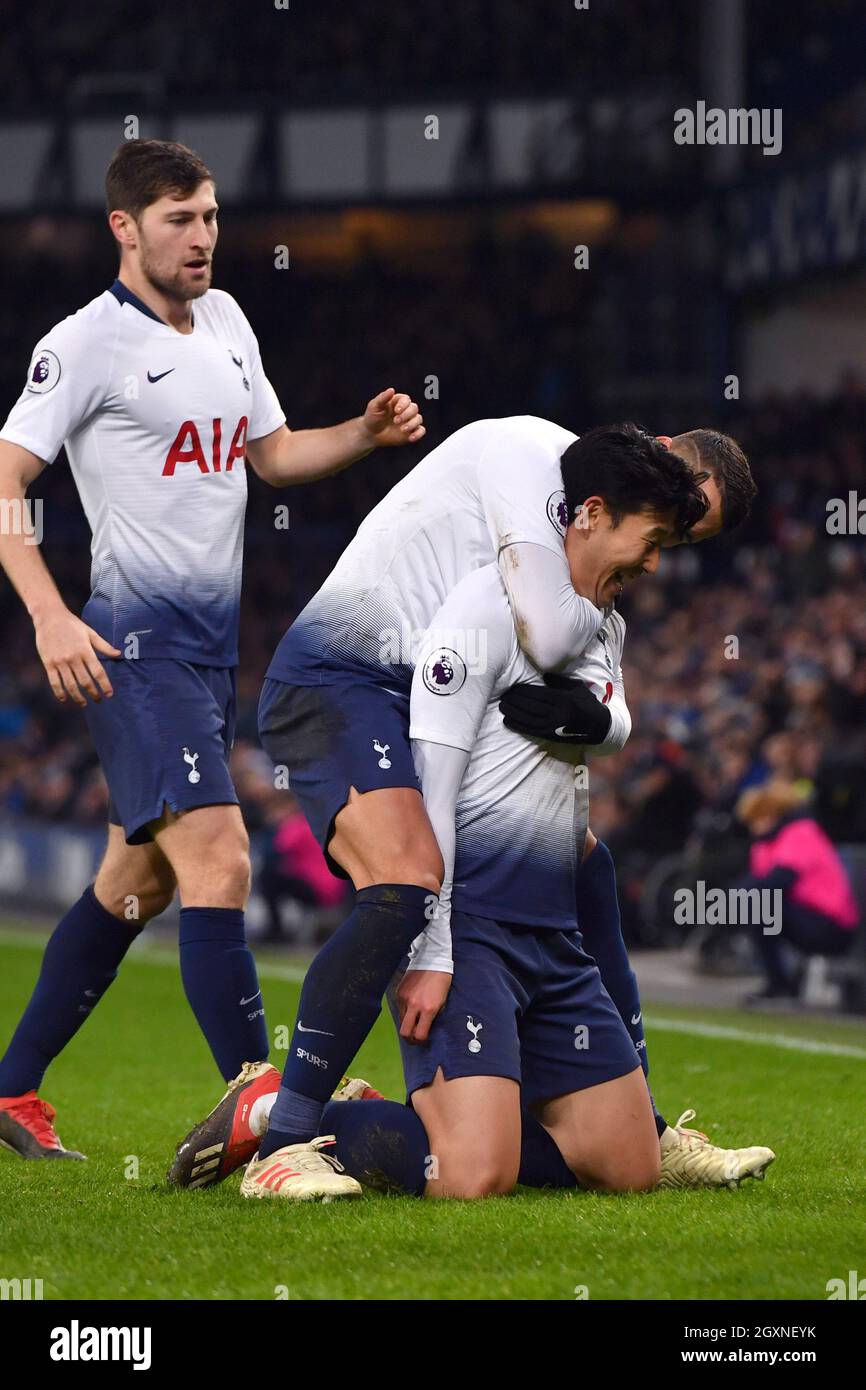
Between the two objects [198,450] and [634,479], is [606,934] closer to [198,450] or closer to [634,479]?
[634,479]

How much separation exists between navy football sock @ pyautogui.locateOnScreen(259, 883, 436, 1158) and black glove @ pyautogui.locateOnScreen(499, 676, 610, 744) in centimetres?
46

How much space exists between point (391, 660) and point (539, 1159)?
1.20 meters

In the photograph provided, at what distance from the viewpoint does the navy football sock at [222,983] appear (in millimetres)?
4742

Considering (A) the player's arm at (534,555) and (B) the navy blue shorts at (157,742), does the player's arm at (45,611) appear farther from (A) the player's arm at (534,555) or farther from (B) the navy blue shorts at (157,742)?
(A) the player's arm at (534,555)

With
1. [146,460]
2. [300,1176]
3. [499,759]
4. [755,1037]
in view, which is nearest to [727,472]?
[499,759]

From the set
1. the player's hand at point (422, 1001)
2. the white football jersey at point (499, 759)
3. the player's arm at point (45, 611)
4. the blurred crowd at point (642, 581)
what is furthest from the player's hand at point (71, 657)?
the blurred crowd at point (642, 581)

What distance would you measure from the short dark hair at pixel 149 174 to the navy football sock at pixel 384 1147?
2.25m

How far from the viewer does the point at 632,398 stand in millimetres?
26328

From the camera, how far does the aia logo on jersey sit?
5004mm

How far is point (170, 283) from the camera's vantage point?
5016 mm

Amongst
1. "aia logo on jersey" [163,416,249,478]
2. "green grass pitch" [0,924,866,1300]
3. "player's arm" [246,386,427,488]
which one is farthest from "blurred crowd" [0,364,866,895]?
"aia logo on jersey" [163,416,249,478]

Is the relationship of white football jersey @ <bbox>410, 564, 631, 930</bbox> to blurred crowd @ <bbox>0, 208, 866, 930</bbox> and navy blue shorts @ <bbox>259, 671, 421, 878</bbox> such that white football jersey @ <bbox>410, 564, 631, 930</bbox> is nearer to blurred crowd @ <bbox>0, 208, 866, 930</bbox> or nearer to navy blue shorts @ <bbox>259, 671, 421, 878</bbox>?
navy blue shorts @ <bbox>259, 671, 421, 878</bbox>

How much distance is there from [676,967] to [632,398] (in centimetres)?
1516

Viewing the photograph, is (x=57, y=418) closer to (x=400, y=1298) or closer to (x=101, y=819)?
(x=400, y=1298)
